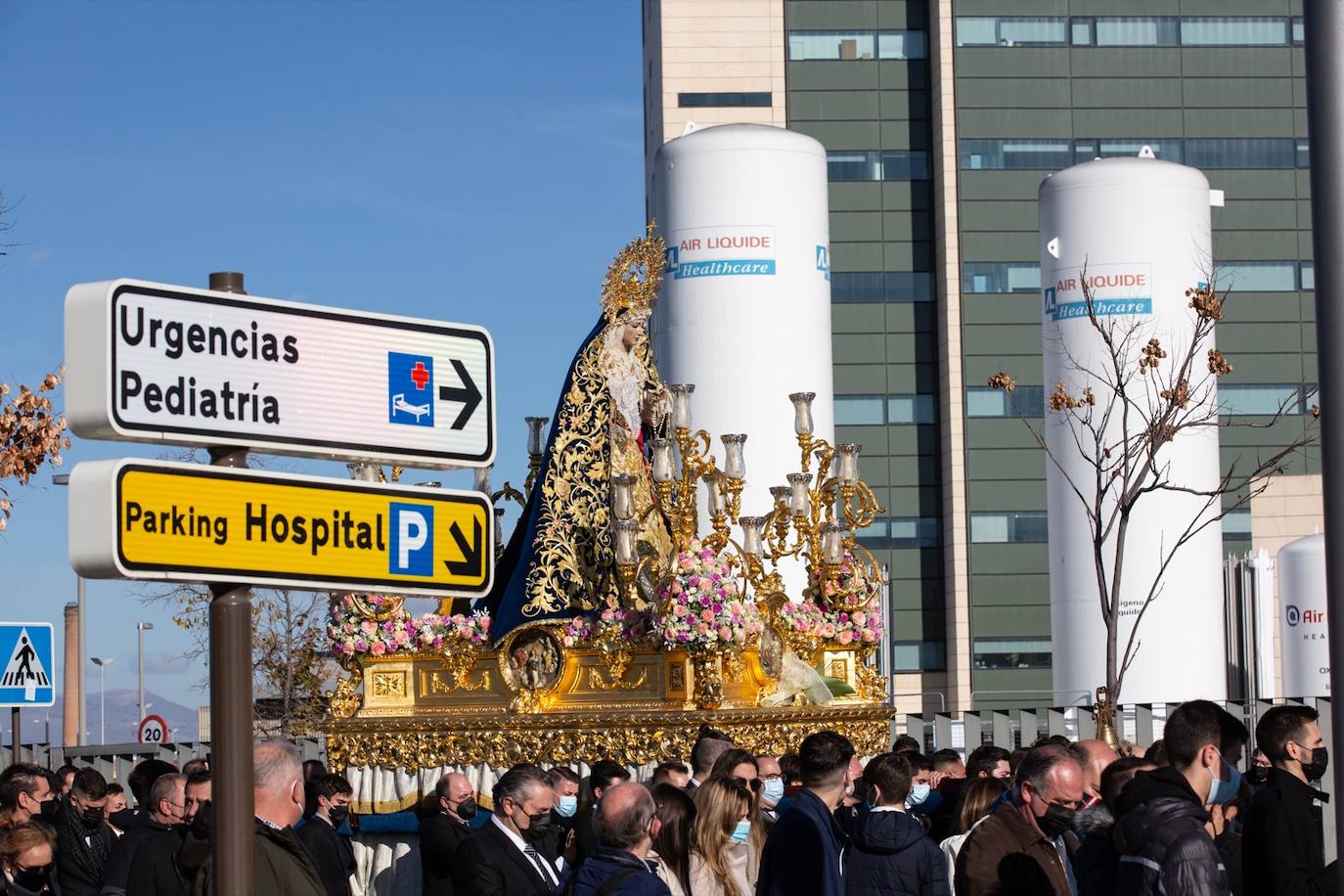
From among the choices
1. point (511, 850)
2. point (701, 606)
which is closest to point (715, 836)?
point (511, 850)

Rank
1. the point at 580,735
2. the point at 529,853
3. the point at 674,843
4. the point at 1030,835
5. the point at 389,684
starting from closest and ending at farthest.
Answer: the point at 1030,835
the point at 529,853
the point at 674,843
the point at 580,735
the point at 389,684

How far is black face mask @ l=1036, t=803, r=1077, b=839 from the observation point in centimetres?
907

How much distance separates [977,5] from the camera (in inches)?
2891

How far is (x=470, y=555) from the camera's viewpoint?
5.94m

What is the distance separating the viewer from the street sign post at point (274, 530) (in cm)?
516

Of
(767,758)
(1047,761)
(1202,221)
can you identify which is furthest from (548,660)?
(1202,221)

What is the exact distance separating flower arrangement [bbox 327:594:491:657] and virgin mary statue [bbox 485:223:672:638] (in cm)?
25

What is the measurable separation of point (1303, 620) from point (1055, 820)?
1390 inches

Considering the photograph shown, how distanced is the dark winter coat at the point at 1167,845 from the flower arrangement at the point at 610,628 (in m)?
11.4

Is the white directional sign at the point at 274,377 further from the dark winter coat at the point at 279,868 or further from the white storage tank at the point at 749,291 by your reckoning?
the white storage tank at the point at 749,291

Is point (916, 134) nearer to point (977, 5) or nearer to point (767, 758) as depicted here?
point (977, 5)

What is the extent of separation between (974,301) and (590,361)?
53661mm

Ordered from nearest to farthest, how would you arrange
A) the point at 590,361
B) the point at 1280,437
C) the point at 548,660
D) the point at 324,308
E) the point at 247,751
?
the point at 247,751 < the point at 324,308 < the point at 548,660 < the point at 590,361 < the point at 1280,437

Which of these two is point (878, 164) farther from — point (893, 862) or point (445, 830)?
point (893, 862)
